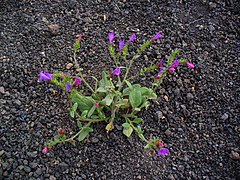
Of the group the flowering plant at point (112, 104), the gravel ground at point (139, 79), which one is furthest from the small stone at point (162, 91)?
the flowering plant at point (112, 104)

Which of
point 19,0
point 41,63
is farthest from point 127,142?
point 19,0

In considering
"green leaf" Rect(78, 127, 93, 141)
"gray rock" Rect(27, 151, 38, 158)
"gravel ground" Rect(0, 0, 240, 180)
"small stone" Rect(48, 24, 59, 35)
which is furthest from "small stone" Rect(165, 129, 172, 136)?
"small stone" Rect(48, 24, 59, 35)

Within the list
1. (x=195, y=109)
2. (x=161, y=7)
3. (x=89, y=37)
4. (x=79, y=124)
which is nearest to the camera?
(x=79, y=124)

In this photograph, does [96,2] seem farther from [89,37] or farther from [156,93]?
[156,93]

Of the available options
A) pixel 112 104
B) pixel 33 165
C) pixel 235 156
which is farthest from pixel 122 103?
pixel 235 156

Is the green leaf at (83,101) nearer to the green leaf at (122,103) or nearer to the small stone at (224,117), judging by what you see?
the green leaf at (122,103)

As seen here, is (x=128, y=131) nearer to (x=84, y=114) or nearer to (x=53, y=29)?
(x=84, y=114)

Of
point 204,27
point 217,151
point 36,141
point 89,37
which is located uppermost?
point 204,27
